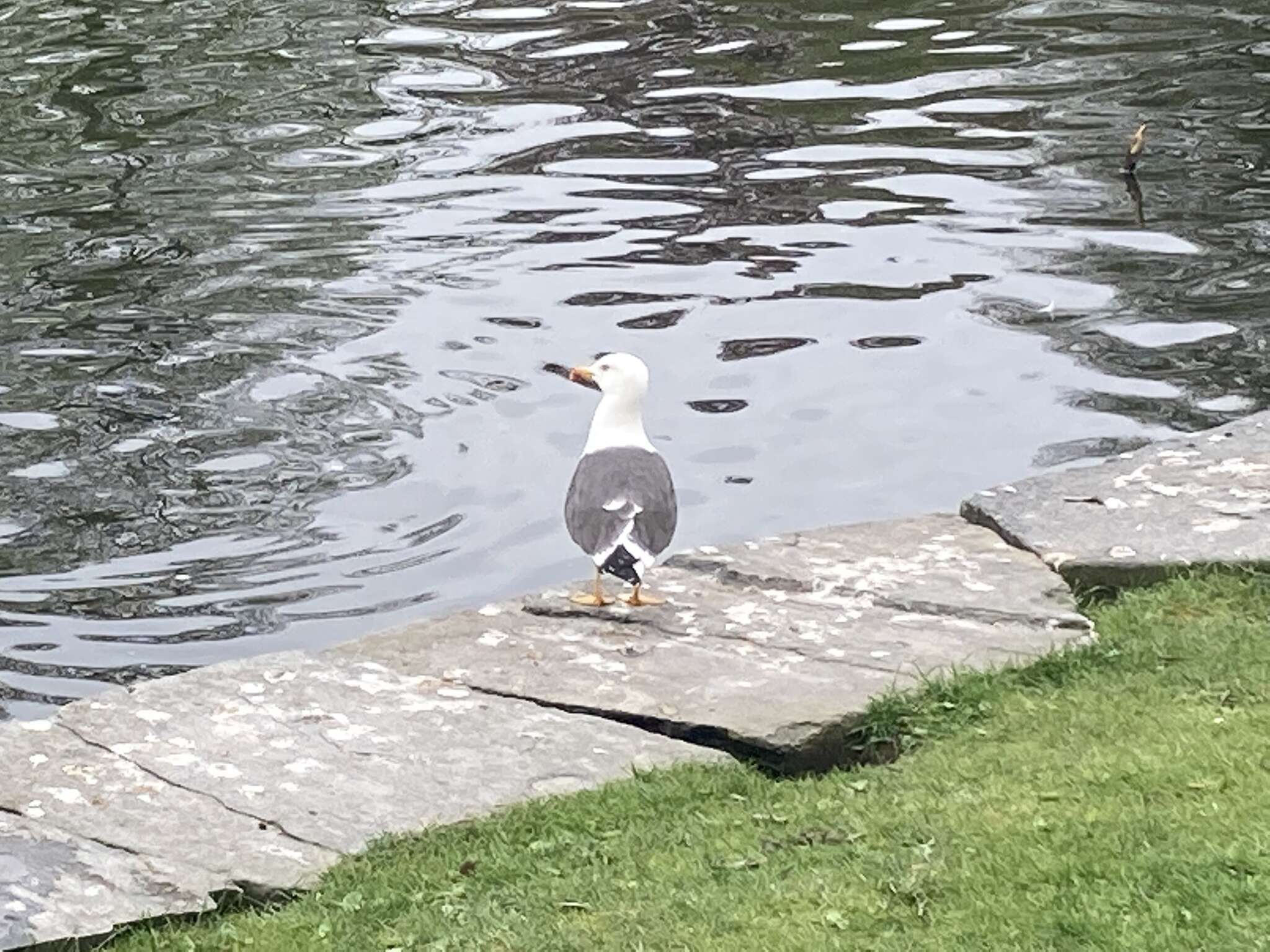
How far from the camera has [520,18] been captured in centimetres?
1792

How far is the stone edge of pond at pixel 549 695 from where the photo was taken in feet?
16.8

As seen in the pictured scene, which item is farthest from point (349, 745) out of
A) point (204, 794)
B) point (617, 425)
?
point (617, 425)

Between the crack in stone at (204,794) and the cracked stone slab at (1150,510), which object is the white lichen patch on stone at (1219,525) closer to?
the cracked stone slab at (1150,510)

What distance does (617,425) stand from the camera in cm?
727

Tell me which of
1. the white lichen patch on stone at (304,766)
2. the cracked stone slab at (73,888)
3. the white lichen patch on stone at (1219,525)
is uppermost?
the cracked stone slab at (73,888)

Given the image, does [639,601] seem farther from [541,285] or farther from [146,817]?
[541,285]

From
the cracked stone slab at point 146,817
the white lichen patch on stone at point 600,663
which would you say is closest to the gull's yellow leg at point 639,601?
the white lichen patch on stone at point 600,663

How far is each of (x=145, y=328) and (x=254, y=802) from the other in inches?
237

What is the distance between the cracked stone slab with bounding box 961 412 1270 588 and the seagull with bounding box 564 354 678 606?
117 cm

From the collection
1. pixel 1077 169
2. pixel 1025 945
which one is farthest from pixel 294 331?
pixel 1025 945

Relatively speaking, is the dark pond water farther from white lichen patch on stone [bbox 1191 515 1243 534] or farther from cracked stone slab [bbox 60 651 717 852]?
white lichen patch on stone [bbox 1191 515 1243 534]

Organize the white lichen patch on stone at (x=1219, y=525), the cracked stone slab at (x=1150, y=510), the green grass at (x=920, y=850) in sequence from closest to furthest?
1. the green grass at (x=920, y=850)
2. the cracked stone slab at (x=1150, y=510)
3. the white lichen patch on stone at (x=1219, y=525)

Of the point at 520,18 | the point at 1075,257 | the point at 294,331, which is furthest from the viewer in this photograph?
the point at 520,18

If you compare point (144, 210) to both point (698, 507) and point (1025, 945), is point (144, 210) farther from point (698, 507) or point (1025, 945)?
point (1025, 945)
